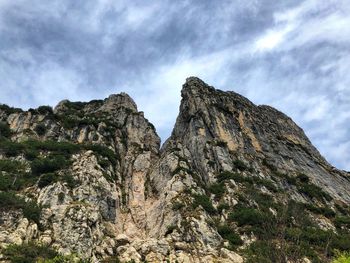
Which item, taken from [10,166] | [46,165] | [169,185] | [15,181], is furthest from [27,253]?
[169,185]

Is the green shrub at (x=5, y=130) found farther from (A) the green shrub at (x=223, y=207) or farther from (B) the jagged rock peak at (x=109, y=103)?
(A) the green shrub at (x=223, y=207)

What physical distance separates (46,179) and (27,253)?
15471 millimetres

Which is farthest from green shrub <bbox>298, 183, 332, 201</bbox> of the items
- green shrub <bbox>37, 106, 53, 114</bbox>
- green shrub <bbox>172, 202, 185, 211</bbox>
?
green shrub <bbox>37, 106, 53, 114</bbox>

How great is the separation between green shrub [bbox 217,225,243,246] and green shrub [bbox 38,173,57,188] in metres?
20.4

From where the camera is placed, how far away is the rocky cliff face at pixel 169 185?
40250mm

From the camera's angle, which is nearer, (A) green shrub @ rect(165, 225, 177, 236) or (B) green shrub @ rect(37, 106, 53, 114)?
(A) green shrub @ rect(165, 225, 177, 236)

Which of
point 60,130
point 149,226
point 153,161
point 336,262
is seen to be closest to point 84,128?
point 60,130

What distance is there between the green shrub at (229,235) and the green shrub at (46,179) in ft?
67.0

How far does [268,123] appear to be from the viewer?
90500 mm

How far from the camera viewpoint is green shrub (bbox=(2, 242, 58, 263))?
109ft

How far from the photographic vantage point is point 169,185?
180ft

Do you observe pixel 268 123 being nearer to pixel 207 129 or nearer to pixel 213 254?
pixel 207 129

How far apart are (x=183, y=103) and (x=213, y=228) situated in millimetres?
44380

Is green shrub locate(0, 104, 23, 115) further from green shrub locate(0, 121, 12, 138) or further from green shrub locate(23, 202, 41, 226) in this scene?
green shrub locate(23, 202, 41, 226)
